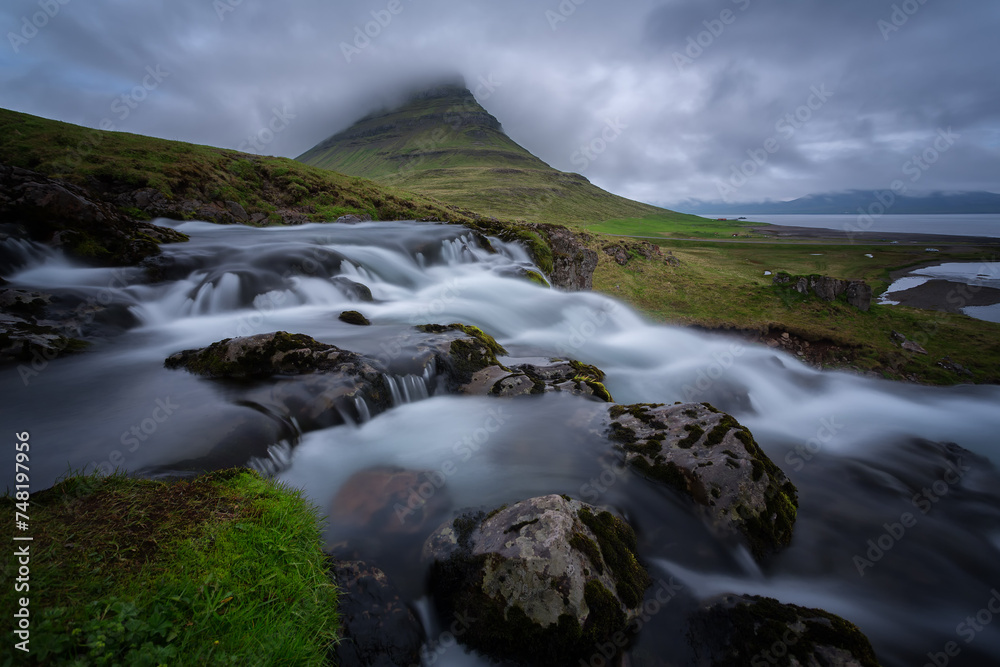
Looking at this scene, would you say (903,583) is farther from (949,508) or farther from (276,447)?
(276,447)

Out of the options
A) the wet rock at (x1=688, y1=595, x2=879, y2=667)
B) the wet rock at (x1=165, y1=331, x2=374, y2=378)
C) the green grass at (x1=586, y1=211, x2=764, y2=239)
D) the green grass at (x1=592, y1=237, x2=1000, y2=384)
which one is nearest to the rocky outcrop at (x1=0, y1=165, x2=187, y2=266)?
the wet rock at (x1=165, y1=331, x2=374, y2=378)

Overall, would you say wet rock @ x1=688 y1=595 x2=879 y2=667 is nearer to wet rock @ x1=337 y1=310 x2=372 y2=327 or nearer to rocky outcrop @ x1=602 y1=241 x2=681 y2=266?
wet rock @ x1=337 y1=310 x2=372 y2=327

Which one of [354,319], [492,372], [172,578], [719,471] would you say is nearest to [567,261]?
[354,319]

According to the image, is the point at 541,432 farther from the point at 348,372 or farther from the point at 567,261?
the point at 567,261

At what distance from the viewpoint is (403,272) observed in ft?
68.9

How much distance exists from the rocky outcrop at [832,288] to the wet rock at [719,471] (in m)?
26.4

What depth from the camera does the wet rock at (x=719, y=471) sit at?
6105mm

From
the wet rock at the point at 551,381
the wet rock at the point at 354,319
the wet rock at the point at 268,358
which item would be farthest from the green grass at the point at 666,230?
the wet rock at the point at 268,358

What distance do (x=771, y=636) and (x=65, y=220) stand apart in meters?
22.3

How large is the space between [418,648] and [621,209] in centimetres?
20526

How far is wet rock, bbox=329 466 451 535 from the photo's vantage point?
579cm

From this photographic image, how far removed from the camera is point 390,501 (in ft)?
20.5

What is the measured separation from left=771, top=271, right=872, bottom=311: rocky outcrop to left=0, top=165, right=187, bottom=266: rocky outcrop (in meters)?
36.1

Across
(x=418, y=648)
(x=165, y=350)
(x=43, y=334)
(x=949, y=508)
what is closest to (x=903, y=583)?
(x=949, y=508)
